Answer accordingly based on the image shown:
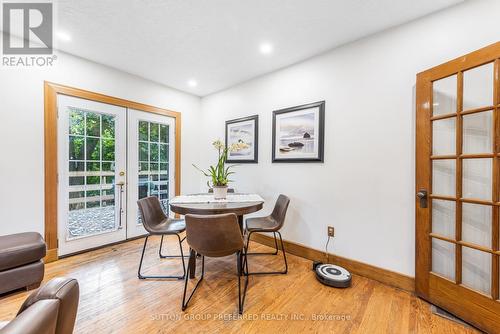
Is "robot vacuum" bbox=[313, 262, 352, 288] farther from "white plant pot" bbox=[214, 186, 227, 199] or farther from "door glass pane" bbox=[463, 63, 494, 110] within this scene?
"door glass pane" bbox=[463, 63, 494, 110]

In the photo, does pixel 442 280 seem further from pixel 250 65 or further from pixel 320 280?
pixel 250 65

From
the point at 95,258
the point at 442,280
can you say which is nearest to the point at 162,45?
the point at 95,258

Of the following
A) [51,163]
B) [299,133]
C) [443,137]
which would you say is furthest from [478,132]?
[51,163]

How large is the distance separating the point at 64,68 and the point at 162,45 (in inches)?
49.8

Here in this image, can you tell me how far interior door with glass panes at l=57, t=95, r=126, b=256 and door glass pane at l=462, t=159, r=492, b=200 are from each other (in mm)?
3771

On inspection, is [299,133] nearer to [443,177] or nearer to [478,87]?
[443,177]

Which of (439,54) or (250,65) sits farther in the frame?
(250,65)

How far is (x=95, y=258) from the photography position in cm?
255

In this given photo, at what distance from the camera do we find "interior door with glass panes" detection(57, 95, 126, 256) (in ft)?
8.37

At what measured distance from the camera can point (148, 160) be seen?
336cm

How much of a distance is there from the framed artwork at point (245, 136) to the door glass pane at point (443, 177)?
204 centimetres

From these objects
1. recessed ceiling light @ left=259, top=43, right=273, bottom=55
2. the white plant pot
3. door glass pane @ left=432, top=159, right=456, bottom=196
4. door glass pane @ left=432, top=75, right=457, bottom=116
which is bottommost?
the white plant pot

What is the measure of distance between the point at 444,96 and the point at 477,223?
1.01 m

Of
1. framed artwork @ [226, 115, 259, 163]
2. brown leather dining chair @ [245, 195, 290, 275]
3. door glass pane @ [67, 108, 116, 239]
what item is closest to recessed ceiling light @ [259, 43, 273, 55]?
framed artwork @ [226, 115, 259, 163]
